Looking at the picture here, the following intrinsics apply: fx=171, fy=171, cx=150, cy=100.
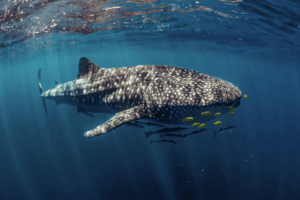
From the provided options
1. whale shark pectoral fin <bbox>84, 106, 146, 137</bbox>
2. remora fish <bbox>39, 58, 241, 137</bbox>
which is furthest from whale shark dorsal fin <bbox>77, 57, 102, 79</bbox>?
whale shark pectoral fin <bbox>84, 106, 146, 137</bbox>

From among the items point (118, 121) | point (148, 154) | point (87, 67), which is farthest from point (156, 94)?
point (148, 154)

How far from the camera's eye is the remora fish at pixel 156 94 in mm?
3115

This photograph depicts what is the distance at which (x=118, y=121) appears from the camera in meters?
3.27

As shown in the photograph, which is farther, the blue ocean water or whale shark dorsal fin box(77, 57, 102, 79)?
the blue ocean water

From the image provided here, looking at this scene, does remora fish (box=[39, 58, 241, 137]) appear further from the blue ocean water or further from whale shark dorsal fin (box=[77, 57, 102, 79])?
the blue ocean water

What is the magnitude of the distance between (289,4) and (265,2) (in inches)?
52.6

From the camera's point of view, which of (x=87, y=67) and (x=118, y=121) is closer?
(x=118, y=121)

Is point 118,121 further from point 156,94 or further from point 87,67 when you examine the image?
point 87,67

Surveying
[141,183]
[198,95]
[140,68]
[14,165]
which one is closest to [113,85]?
[140,68]

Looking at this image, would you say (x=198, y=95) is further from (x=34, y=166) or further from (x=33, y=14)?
(x=34, y=166)

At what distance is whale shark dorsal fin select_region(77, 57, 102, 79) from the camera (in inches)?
202

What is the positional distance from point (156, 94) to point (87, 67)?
2819 mm

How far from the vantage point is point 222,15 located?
14.7 meters

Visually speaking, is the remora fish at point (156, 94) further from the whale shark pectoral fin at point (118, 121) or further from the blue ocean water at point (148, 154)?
the blue ocean water at point (148, 154)
